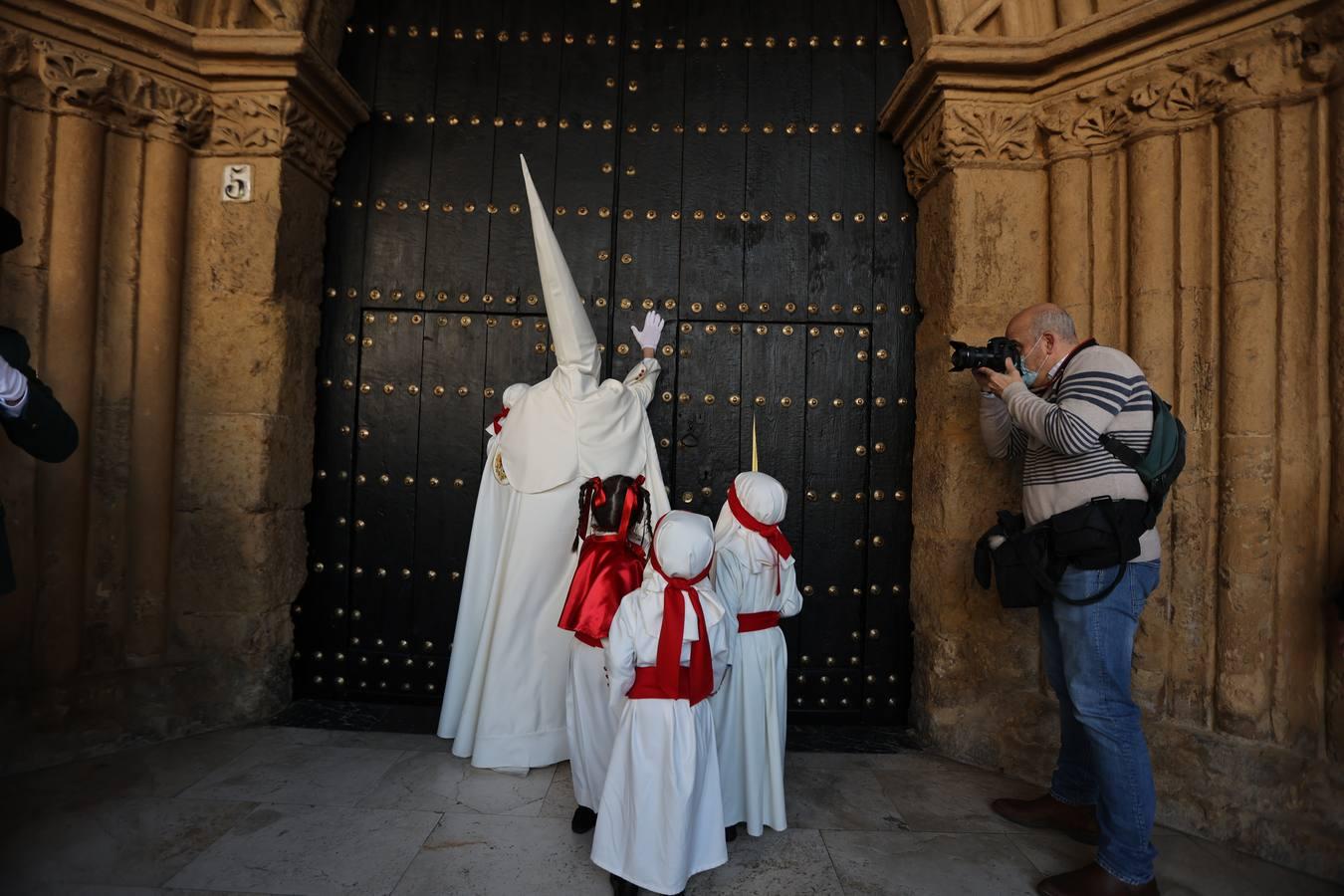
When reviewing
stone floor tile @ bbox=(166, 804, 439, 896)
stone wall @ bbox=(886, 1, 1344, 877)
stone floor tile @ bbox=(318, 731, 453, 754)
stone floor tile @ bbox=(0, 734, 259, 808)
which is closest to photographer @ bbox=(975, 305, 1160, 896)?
stone wall @ bbox=(886, 1, 1344, 877)

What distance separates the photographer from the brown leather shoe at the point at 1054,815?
243cm

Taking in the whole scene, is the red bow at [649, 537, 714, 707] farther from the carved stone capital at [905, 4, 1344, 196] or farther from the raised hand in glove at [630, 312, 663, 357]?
the carved stone capital at [905, 4, 1344, 196]

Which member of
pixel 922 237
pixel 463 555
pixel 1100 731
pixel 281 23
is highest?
pixel 281 23

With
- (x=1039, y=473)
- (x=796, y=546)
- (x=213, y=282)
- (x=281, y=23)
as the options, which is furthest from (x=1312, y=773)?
(x=281, y=23)

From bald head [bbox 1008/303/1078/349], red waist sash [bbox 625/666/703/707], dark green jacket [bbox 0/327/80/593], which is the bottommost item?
red waist sash [bbox 625/666/703/707]

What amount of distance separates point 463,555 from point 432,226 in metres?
1.60

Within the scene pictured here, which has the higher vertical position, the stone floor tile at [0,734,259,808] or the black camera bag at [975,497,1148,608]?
the black camera bag at [975,497,1148,608]

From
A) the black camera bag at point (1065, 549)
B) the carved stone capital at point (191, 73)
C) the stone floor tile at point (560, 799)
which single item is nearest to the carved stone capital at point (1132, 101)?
the black camera bag at point (1065, 549)

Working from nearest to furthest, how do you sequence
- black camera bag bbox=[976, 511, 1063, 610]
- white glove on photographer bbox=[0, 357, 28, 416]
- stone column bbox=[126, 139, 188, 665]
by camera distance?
white glove on photographer bbox=[0, 357, 28, 416] → black camera bag bbox=[976, 511, 1063, 610] → stone column bbox=[126, 139, 188, 665]

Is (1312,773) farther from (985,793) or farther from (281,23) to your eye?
(281,23)

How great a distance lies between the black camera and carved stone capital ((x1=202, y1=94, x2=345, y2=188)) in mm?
2914

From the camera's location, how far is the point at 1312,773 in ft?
7.83

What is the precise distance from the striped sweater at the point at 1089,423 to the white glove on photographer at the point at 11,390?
108 inches

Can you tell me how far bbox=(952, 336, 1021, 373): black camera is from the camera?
230 centimetres
